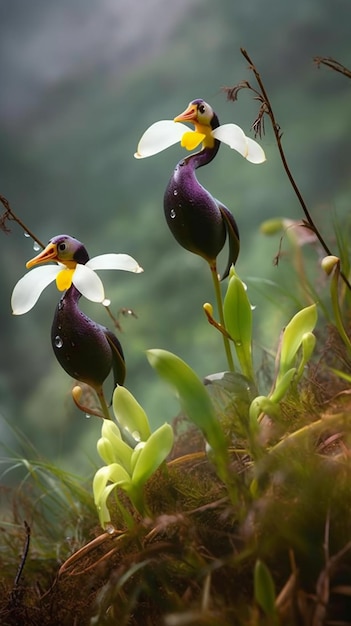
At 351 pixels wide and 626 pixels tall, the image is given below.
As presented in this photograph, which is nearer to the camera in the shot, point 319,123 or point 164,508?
point 164,508

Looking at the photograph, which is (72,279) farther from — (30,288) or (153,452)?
(153,452)

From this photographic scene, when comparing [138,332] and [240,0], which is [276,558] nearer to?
[138,332]

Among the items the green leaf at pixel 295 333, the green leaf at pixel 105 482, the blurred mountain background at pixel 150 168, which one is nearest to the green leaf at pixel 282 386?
the green leaf at pixel 295 333

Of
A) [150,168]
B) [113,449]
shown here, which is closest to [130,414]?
[113,449]

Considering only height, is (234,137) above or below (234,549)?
above

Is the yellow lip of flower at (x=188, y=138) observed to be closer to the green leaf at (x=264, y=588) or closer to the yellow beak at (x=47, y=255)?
the yellow beak at (x=47, y=255)

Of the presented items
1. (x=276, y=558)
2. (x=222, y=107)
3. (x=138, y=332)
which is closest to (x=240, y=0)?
(x=222, y=107)
